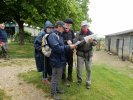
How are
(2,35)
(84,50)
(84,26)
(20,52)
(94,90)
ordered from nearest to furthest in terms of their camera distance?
(84,26) < (84,50) < (94,90) < (2,35) < (20,52)

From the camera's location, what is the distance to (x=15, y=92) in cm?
822

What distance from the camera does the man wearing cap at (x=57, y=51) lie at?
7066 millimetres

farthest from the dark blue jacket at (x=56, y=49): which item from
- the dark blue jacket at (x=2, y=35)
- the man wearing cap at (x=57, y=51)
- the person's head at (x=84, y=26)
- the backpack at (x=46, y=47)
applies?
the dark blue jacket at (x=2, y=35)

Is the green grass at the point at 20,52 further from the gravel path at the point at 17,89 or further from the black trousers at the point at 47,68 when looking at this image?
the black trousers at the point at 47,68

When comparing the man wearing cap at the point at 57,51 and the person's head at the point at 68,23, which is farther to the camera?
the person's head at the point at 68,23

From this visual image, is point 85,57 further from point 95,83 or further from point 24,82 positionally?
point 24,82

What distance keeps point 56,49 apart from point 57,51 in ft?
0.26

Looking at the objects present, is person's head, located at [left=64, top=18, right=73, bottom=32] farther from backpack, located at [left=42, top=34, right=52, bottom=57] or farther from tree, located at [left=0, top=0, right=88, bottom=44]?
tree, located at [left=0, top=0, right=88, bottom=44]

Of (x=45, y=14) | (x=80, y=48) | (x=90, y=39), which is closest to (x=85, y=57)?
(x=80, y=48)

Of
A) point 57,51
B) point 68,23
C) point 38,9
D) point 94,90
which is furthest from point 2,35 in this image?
point 38,9

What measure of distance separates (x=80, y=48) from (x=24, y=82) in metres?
2.34

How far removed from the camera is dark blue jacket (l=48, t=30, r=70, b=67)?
7.05 m

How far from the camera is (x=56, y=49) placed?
23.2ft

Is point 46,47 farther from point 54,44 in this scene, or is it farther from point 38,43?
point 38,43
